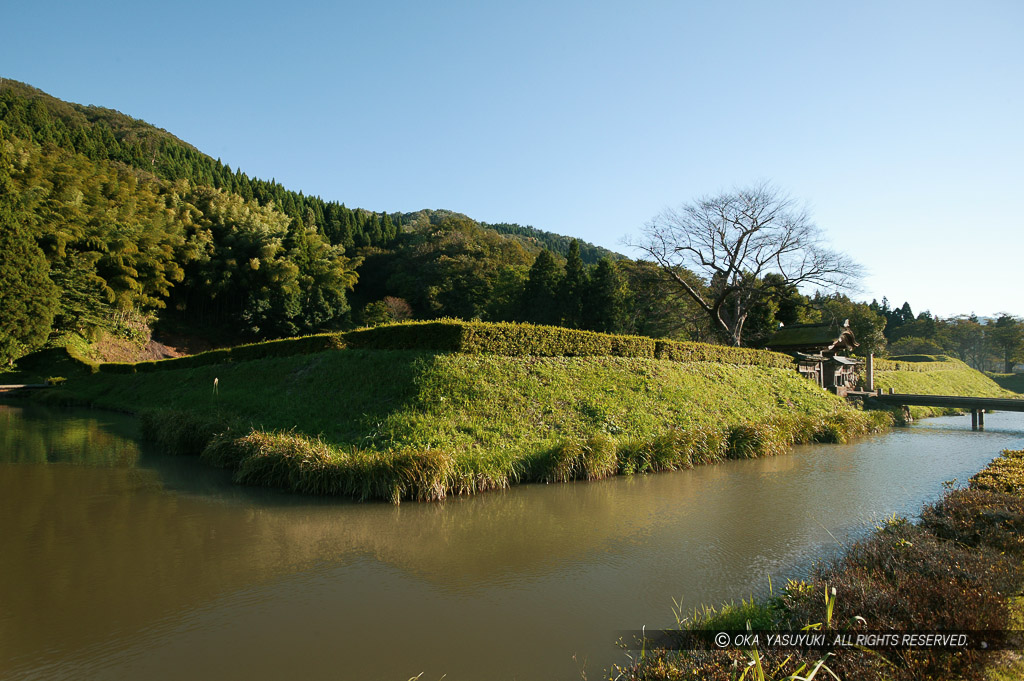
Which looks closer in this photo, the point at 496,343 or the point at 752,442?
the point at 752,442

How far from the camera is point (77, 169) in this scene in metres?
41.1

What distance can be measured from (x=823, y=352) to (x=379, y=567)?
29.4m

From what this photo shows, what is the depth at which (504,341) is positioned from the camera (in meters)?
15.3

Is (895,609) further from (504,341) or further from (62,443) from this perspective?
(62,443)

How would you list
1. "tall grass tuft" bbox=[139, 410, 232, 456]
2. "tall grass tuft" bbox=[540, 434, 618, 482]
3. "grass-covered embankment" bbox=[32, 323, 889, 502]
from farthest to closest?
1. "tall grass tuft" bbox=[139, 410, 232, 456]
2. "tall grass tuft" bbox=[540, 434, 618, 482]
3. "grass-covered embankment" bbox=[32, 323, 889, 502]

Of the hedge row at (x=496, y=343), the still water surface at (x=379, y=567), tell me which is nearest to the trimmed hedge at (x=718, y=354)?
the hedge row at (x=496, y=343)

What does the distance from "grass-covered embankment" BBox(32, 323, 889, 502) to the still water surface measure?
62cm

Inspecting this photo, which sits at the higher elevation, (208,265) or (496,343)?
(208,265)

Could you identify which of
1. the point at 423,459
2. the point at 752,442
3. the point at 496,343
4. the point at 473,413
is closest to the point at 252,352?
the point at 496,343

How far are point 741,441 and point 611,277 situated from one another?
27.1 meters

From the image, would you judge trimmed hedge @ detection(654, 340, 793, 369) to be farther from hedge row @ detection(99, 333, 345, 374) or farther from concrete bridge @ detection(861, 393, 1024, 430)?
hedge row @ detection(99, 333, 345, 374)

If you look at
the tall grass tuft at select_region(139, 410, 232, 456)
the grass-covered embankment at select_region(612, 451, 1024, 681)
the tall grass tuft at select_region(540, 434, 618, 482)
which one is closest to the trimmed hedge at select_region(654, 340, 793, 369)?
the tall grass tuft at select_region(540, 434, 618, 482)

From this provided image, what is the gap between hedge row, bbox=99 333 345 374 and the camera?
61.2 ft

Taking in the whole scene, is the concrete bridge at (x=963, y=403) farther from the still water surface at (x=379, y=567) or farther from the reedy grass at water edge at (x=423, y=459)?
the still water surface at (x=379, y=567)
